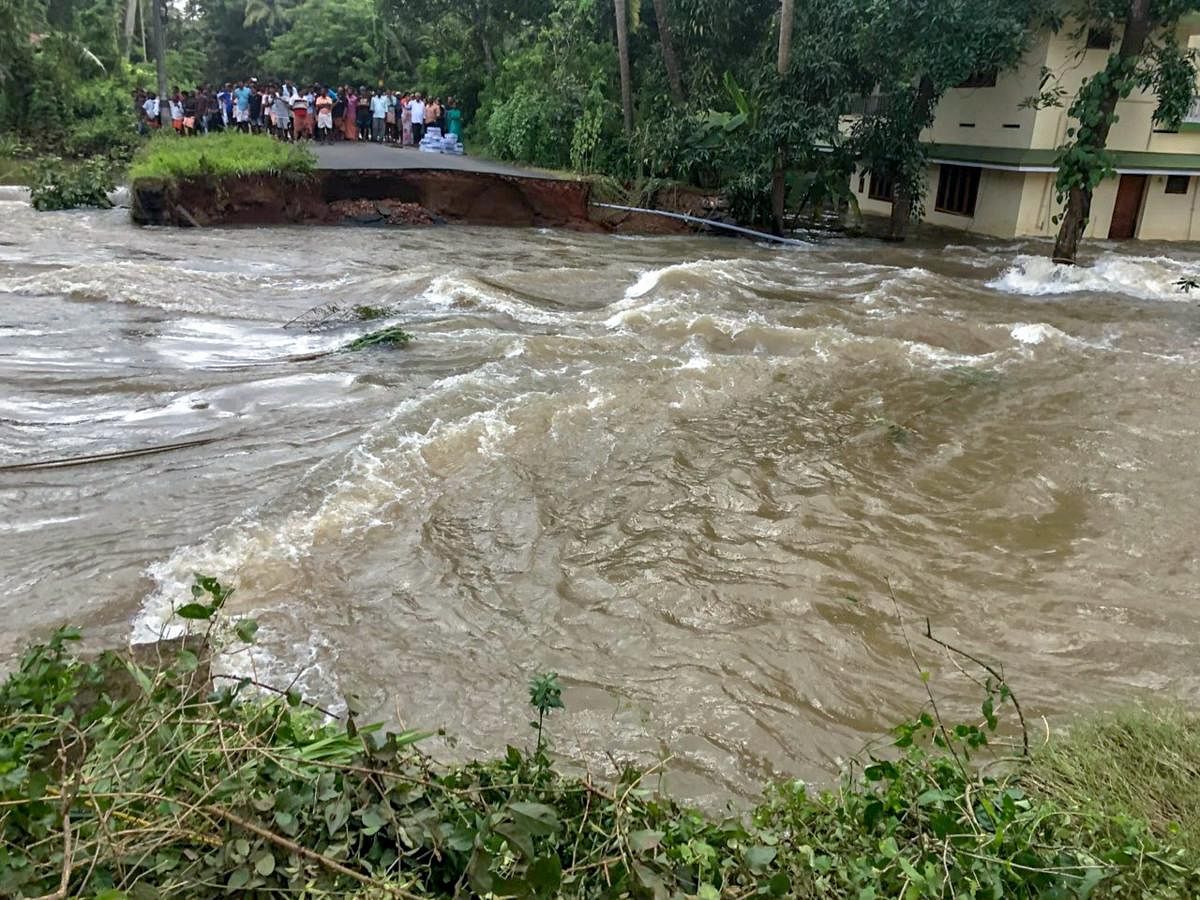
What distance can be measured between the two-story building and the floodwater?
A: 7.32 metres

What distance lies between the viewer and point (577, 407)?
8.29m

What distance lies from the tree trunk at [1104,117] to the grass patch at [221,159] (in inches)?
561

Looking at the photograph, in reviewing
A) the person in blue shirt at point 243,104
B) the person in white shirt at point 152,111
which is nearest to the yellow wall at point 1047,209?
the person in blue shirt at point 243,104

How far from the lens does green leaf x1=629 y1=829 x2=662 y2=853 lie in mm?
2314

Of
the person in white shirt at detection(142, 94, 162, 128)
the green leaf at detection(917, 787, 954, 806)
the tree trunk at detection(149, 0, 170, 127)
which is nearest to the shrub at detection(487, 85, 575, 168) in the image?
the tree trunk at detection(149, 0, 170, 127)

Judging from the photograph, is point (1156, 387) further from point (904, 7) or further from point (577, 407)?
point (904, 7)

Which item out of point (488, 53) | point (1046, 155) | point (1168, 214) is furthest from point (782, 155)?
point (488, 53)

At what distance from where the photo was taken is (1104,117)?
48.1 feet

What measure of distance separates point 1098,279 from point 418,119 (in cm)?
2009

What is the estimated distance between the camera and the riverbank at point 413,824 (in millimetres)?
2092

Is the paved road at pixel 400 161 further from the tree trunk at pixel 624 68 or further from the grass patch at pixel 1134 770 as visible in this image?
the grass patch at pixel 1134 770

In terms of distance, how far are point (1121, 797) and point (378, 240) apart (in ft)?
51.2

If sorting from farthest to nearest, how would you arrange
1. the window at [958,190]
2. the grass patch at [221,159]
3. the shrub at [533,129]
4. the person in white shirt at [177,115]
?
the person in white shirt at [177,115], the shrub at [533,129], the window at [958,190], the grass patch at [221,159]

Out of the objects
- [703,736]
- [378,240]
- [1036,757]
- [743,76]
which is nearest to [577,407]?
[703,736]
